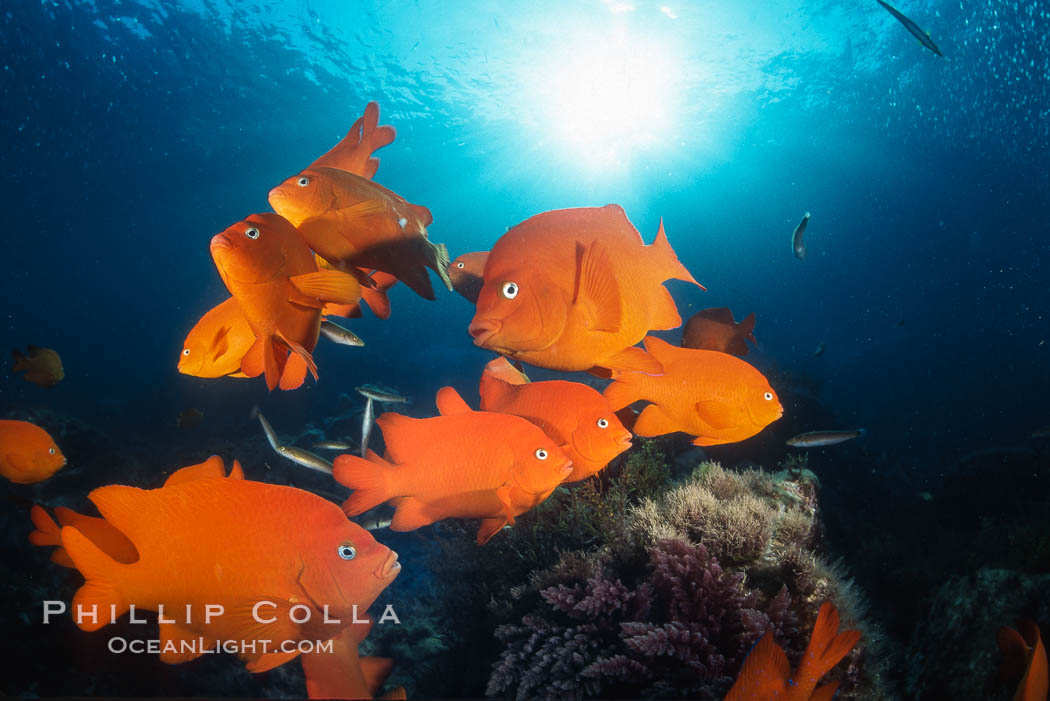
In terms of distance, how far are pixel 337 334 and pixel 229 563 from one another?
1.59 metres

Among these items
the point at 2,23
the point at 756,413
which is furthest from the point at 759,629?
the point at 2,23

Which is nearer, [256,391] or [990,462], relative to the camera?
[990,462]

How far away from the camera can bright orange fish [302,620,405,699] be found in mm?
2035

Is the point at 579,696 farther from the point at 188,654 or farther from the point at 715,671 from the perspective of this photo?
the point at 188,654

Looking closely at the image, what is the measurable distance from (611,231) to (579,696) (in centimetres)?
287

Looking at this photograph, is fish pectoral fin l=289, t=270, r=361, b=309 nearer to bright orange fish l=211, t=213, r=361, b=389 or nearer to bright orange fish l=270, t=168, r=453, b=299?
bright orange fish l=211, t=213, r=361, b=389

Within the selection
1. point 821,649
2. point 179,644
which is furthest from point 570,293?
point 179,644

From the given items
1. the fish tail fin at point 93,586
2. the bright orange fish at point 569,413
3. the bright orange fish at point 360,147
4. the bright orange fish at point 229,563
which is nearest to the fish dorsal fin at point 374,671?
the bright orange fish at point 229,563

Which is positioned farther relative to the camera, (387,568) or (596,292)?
(387,568)

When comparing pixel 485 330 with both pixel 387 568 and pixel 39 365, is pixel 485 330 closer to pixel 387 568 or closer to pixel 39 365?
pixel 387 568

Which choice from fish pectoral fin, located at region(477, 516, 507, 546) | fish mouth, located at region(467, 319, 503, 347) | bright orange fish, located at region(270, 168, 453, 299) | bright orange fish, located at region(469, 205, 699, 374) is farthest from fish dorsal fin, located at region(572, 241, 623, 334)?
fish pectoral fin, located at region(477, 516, 507, 546)

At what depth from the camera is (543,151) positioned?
37.6 meters

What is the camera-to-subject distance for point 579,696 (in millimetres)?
2723

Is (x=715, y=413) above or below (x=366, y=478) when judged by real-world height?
above
